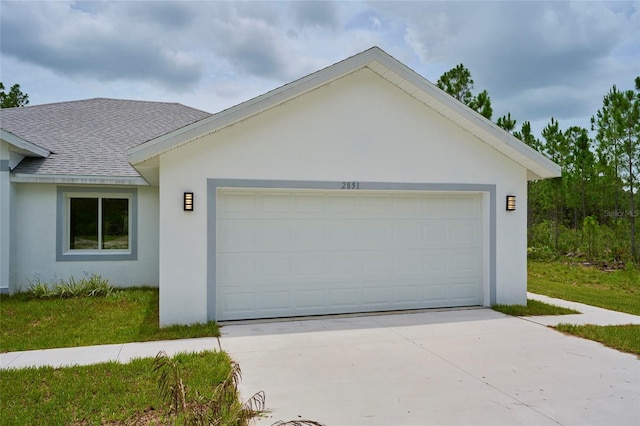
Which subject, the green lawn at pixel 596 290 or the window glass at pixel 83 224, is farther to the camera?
the window glass at pixel 83 224

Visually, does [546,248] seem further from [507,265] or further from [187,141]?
[187,141]

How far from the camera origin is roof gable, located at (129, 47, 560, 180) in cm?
676

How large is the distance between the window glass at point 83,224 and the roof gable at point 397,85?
5044mm

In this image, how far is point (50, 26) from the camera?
11883mm

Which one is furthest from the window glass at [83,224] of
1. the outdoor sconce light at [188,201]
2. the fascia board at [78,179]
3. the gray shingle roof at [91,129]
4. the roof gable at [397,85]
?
the outdoor sconce light at [188,201]

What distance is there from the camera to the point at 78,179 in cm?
1022

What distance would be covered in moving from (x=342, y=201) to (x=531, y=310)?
4.38 metres

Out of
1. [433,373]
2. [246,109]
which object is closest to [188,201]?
[246,109]

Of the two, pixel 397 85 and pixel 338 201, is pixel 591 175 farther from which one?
pixel 338 201

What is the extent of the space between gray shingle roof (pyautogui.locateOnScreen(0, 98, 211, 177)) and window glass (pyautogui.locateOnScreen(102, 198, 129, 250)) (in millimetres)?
972

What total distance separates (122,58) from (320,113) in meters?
11.8

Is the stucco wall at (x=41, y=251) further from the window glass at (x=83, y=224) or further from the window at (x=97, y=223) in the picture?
the window glass at (x=83, y=224)

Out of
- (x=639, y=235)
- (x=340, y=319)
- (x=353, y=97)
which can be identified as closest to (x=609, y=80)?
(x=639, y=235)

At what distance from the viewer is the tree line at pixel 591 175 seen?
1603cm
